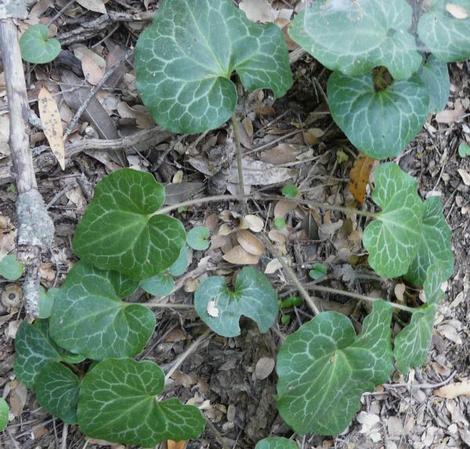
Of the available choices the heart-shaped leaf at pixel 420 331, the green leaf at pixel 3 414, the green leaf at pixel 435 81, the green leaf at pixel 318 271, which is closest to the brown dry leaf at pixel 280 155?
the green leaf at pixel 318 271

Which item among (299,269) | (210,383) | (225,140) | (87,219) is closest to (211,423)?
(210,383)

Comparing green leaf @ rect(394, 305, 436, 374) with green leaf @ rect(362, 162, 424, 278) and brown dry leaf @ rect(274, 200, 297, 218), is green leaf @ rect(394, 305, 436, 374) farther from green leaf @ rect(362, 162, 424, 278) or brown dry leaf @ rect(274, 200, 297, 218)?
brown dry leaf @ rect(274, 200, 297, 218)

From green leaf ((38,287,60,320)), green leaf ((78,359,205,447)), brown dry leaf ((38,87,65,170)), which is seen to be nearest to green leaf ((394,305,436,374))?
green leaf ((78,359,205,447))

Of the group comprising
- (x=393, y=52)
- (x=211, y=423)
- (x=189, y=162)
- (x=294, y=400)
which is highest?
(x=393, y=52)

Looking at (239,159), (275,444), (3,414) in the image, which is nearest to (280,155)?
(239,159)

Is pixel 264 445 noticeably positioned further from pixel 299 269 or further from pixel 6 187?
pixel 6 187

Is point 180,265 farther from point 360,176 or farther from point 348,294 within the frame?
point 360,176
